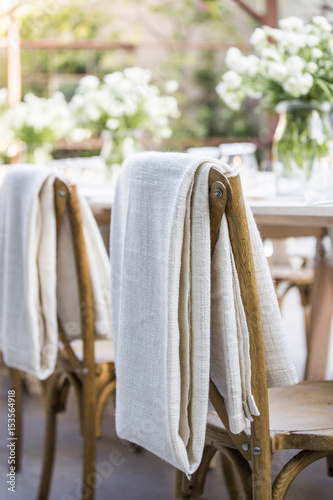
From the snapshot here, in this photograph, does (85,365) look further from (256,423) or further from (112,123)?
(112,123)

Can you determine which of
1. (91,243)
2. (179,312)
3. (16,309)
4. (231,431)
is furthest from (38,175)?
(231,431)

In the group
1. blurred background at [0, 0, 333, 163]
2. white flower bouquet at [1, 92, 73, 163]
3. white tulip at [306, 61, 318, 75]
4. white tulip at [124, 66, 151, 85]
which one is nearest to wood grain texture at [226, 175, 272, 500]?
white tulip at [306, 61, 318, 75]

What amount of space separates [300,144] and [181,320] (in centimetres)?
101

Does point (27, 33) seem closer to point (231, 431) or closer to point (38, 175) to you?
point (38, 175)

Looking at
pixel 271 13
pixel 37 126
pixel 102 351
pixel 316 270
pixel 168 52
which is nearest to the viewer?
pixel 102 351

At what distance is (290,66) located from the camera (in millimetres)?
1742

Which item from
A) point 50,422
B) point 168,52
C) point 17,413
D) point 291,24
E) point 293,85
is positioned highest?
point 291,24

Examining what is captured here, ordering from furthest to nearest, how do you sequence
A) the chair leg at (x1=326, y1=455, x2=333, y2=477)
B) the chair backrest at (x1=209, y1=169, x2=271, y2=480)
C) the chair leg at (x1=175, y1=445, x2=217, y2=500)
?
1. the chair leg at (x1=326, y1=455, x2=333, y2=477)
2. the chair leg at (x1=175, y1=445, x2=217, y2=500)
3. the chair backrest at (x1=209, y1=169, x2=271, y2=480)

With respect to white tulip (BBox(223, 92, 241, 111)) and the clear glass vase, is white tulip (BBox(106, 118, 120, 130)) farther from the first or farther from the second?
the clear glass vase

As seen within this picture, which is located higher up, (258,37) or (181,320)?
(258,37)

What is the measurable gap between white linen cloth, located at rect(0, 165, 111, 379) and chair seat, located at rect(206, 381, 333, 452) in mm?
485

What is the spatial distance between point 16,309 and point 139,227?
599 millimetres

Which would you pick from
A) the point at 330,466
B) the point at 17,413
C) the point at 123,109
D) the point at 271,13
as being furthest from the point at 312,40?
the point at 271,13

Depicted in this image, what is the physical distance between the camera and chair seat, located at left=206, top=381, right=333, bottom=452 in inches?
40.4
